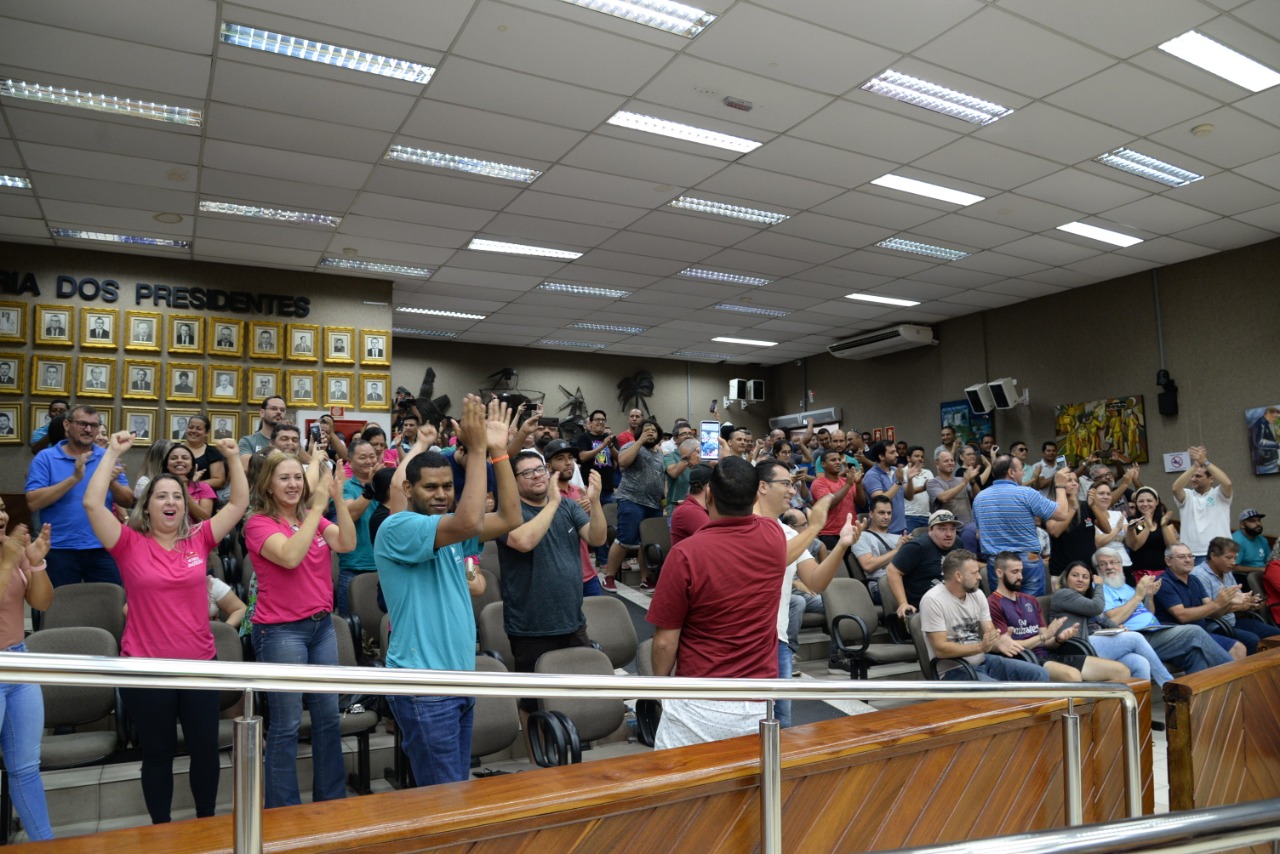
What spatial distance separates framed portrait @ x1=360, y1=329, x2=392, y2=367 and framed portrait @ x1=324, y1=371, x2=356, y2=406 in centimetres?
26

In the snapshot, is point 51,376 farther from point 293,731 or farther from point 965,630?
point 965,630

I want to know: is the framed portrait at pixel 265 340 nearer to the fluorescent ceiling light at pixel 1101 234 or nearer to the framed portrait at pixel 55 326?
the framed portrait at pixel 55 326

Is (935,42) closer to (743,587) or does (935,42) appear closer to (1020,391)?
(743,587)

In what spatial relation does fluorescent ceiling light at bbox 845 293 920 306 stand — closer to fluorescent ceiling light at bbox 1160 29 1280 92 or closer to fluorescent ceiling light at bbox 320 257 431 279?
fluorescent ceiling light at bbox 320 257 431 279

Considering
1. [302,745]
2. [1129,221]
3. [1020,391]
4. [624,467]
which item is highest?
[1129,221]

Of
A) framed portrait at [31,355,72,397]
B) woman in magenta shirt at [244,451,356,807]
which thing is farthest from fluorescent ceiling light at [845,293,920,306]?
woman in magenta shirt at [244,451,356,807]

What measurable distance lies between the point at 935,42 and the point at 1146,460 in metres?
7.50

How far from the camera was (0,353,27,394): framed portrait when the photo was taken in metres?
8.23

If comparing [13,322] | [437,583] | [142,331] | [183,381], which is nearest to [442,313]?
[183,381]

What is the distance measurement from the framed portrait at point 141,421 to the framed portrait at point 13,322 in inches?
43.8

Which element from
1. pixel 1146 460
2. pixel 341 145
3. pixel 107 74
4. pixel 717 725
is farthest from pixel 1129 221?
Result: pixel 107 74

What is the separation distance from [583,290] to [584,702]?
7.69 m

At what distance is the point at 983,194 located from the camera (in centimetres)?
768

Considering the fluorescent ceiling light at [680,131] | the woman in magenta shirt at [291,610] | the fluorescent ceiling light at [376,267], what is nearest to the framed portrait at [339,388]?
the fluorescent ceiling light at [376,267]
